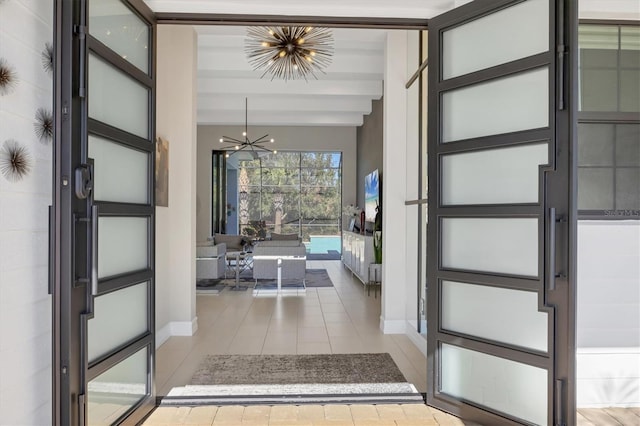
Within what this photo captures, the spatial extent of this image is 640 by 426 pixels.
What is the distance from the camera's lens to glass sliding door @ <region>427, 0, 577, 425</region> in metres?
2.23

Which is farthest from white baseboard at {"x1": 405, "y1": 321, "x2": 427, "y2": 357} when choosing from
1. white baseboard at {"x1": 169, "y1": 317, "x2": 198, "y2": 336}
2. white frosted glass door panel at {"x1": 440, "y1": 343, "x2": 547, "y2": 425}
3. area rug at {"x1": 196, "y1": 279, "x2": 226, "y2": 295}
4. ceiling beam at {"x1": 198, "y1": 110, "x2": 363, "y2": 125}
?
ceiling beam at {"x1": 198, "y1": 110, "x2": 363, "y2": 125}

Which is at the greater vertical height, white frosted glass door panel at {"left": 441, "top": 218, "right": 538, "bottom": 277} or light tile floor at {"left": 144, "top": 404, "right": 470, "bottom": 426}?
white frosted glass door panel at {"left": 441, "top": 218, "right": 538, "bottom": 277}

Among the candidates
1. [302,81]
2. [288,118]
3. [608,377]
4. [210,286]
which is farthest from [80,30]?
[288,118]

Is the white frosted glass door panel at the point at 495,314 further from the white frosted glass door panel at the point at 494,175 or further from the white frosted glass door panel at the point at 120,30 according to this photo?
the white frosted glass door panel at the point at 120,30

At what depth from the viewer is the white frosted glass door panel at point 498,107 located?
236 cm

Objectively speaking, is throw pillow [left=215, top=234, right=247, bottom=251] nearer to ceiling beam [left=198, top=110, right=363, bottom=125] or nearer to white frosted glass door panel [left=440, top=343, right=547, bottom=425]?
ceiling beam [left=198, top=110, right=363, bottom=125]

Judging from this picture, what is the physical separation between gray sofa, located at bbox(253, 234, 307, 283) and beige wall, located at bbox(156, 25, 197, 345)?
7.17ft

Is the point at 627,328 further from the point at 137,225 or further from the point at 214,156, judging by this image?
the point at 214,156

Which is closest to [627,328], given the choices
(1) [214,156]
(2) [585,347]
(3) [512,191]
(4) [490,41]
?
(2) [585,347]

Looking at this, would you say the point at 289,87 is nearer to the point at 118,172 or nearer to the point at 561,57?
the point at 118,172

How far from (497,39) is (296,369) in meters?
2.79

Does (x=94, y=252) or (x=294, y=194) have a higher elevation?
(x=294, y=194)

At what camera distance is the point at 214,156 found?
1184cm

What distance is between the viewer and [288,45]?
5.42 m
